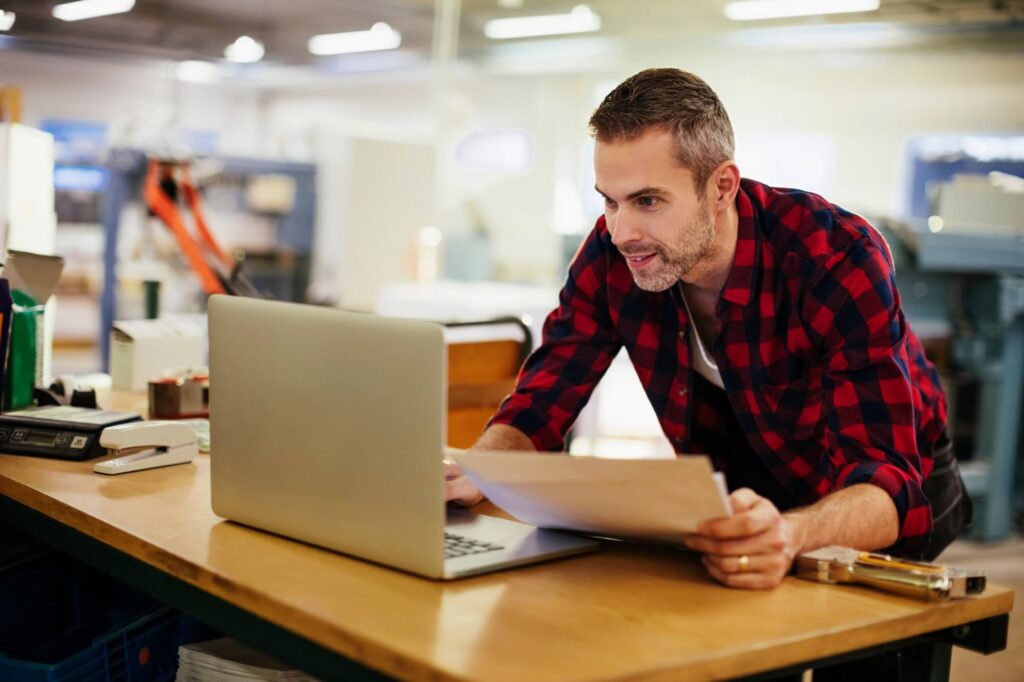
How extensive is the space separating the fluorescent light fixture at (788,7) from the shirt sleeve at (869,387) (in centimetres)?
554

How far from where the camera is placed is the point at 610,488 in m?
1.15

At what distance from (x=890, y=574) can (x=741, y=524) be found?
0.18 m

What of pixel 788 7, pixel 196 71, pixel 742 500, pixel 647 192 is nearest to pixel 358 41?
pixel 196 71

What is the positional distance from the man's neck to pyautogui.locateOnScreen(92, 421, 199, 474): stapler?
841 mm

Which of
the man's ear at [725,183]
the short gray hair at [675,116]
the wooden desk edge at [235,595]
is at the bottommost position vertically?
the wooden desk edge at [235,595]

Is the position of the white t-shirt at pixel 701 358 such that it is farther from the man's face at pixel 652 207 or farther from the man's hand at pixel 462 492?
the man's hand at pixel 462 492

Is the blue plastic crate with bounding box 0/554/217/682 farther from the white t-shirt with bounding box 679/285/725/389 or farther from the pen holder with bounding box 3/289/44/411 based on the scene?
the white t-shirt with bounding box 679/285/725/389

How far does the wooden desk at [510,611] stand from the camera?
967mm

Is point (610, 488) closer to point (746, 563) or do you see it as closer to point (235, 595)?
point (746, 563)

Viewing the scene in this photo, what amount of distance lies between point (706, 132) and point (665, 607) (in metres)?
0.78

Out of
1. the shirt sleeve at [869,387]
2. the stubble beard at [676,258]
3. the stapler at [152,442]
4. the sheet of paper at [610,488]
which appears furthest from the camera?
the stapler at [152,442]

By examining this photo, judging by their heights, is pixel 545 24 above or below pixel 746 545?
above

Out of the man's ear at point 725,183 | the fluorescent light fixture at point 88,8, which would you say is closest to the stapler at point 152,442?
the man's ear at point 725,183

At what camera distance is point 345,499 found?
4.06 feet
